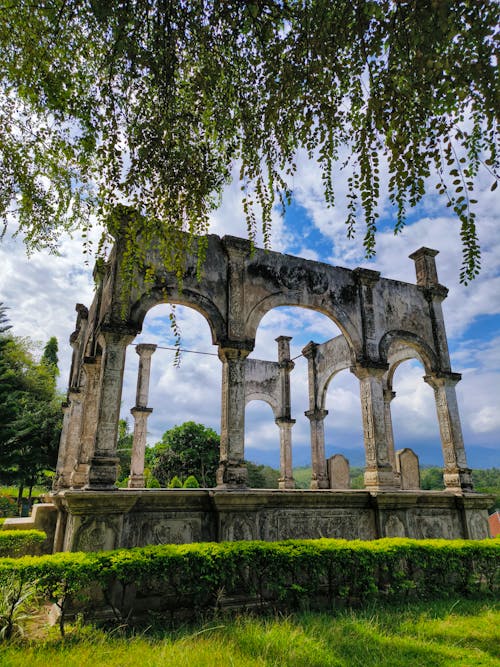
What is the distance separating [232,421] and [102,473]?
2279 millimetres

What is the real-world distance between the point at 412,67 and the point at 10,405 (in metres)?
22.2

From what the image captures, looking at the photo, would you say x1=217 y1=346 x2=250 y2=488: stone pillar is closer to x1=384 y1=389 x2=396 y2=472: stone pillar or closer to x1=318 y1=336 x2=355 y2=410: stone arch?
x1=384 y1=389 x2=396 y2=472: stone pillar

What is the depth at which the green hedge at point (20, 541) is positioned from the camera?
7637 mm

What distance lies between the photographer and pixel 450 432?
10.1m

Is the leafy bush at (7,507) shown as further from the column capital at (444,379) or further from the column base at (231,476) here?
the column capital at (444,379)

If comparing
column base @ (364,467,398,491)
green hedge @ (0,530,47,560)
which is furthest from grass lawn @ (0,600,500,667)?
green hedge @ (0,530,47,560)

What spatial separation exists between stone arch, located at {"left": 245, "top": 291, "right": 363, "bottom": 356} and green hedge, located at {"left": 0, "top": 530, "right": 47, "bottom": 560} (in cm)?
509

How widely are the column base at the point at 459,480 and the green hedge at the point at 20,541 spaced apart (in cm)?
808

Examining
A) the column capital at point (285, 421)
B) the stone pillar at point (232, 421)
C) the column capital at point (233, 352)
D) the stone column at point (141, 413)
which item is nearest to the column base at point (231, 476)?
the stone pillar at point (232, 421)

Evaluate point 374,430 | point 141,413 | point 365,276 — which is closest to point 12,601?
point 374,430

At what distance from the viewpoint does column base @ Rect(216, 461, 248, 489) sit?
24.0 ft

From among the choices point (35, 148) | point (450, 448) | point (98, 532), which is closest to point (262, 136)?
point (35, 148)

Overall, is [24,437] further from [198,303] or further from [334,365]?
[198,303]

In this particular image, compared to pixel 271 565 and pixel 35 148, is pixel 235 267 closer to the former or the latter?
pixel 35 148
